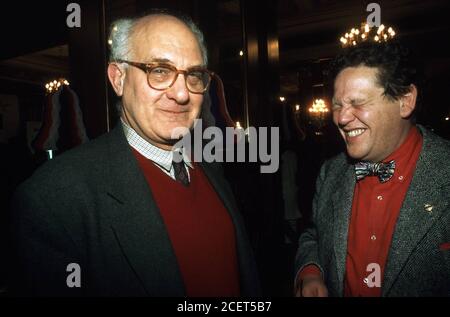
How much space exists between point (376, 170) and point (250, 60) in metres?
2.37

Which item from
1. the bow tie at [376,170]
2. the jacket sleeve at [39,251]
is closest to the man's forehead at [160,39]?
the jacket sleeve at [39,251]

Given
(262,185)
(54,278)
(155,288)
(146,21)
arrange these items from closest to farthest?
(54,278)
(155,288)
(146,21)
(262,185)

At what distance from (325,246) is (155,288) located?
3.98 feet

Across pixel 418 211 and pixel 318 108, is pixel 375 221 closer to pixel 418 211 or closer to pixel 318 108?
pixel 418 211

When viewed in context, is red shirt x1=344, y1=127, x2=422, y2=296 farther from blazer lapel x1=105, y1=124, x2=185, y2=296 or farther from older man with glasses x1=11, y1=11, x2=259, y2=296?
blazer lapel x1=105, y1=124, x2=185, y2=296

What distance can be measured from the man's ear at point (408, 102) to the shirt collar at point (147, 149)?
4.86ft

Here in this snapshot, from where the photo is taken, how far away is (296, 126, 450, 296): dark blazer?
1650 millimetres

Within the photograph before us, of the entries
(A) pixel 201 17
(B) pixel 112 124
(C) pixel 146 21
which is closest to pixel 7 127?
(B) pixel 112 124

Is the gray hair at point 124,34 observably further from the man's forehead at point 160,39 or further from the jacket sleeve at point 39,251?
the jacket sleeve at point 39,251

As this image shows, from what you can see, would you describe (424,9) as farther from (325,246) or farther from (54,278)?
(54,278)

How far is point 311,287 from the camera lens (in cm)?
189

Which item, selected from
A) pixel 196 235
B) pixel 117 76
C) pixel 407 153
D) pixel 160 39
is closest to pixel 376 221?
pixel 407 153

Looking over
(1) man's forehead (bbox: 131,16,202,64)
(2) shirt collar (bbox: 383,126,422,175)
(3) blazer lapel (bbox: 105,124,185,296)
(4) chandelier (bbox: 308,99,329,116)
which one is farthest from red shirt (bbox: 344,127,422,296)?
(4) chandelier (bbox: 308,99,329,116)

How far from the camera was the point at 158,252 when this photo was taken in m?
1.42
